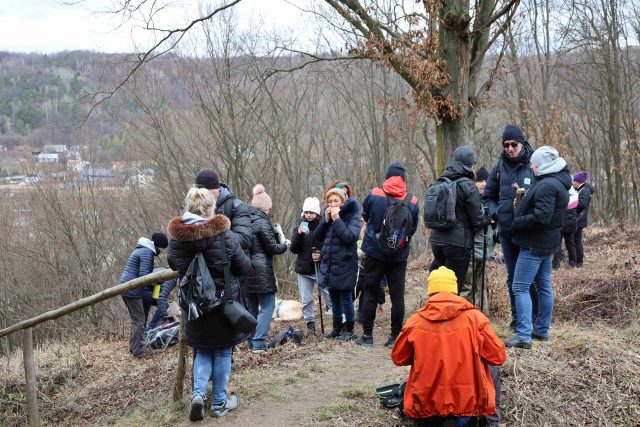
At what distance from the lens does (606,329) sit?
721cm

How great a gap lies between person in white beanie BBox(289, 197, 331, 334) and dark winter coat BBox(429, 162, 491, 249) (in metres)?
1.84

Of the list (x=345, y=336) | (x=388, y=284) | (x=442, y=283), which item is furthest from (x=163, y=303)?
(x=442, y=283)

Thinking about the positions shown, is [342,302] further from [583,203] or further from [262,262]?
[583,203]

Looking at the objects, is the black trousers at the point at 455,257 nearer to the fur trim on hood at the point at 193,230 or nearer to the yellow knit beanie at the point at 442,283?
the yellow knit beanie at the point at 442,283

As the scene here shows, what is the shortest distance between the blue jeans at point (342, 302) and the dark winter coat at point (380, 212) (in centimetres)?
79

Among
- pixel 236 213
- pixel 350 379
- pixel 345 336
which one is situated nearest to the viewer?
pixel 350 379

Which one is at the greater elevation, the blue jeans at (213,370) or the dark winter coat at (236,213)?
the dark winter coat at (236,213)

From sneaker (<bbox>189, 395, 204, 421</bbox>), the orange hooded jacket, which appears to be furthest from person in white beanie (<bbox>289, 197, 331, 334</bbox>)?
the orange hooded jacket

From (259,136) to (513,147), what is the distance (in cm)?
1392

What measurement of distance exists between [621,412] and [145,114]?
1753 cm

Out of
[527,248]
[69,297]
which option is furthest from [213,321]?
[69,297]

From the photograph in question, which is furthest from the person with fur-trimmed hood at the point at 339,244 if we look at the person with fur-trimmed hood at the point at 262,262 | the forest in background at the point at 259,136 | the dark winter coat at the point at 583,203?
the forest in background at the point at 259,136

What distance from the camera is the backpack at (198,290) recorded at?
15.9 feet

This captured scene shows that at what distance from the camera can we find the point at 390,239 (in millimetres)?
6703
